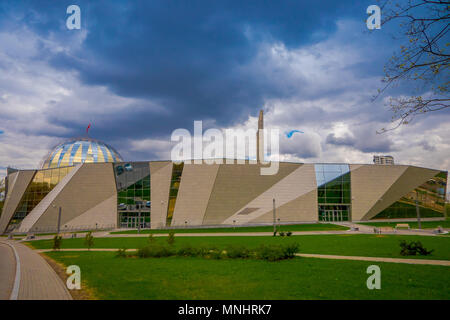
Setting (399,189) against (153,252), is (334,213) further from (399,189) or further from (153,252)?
(153,252)

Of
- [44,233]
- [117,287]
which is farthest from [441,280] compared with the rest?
[44,233]

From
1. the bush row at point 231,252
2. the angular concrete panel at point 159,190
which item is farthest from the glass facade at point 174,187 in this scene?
the bush row at point 231,252

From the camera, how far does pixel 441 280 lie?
32.0ft

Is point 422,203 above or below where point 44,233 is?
above

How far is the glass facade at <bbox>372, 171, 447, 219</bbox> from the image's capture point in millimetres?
50531

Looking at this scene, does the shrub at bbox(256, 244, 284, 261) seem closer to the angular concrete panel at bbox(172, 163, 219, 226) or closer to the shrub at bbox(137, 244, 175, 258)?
the shrub at bbox(137, 244, 175, 258)

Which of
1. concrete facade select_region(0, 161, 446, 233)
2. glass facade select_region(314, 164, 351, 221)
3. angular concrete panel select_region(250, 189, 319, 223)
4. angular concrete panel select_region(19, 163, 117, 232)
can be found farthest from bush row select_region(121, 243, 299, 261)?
glass facade select_region(314, 164, 351, 221)

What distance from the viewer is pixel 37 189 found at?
4897cm

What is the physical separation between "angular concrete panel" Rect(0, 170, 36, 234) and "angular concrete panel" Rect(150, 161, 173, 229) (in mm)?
21022

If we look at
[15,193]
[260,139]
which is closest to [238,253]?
[260,139]

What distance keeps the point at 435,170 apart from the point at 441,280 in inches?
2056

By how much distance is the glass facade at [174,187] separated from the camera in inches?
1829

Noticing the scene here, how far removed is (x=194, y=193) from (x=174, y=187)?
3.39m

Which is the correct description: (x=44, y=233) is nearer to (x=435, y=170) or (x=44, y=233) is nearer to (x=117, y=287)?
(x=117, y=287)
